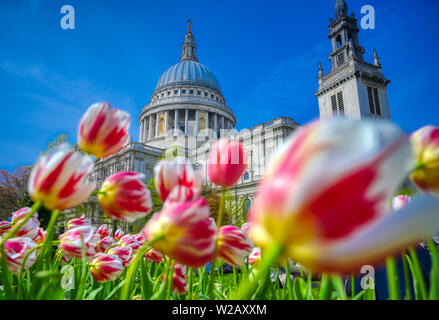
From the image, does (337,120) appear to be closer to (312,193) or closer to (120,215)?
(312,193)

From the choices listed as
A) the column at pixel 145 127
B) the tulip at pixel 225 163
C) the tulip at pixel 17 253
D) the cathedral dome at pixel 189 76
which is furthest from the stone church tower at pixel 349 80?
the tulip at pixel 17 253

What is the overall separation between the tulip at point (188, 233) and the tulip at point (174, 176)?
182 mm

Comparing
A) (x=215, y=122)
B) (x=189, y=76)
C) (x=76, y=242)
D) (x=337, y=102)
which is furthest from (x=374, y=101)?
(x=76, y=242)

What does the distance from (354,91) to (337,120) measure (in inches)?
1418

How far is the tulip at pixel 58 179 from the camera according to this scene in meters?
0.71

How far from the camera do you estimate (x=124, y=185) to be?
32.6 inches

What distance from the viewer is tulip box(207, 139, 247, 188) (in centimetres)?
91

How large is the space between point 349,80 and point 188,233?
37.0 m

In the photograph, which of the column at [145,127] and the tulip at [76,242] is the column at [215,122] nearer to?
the column at [145,127]

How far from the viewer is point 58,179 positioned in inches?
28.2

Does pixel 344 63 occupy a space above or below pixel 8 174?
above

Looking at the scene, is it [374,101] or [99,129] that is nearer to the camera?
[99,129]

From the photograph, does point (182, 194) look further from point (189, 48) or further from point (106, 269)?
point (189, 48)
